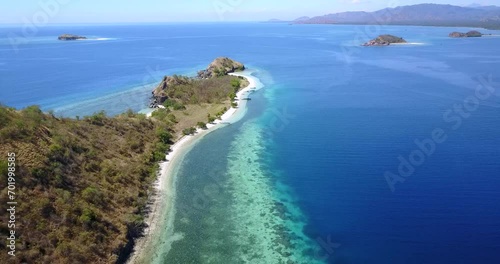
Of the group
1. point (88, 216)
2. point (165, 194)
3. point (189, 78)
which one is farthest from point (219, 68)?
point (88, 216)

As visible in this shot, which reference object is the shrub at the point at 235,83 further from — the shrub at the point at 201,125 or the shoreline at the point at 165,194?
the shrub at the point at 201,125

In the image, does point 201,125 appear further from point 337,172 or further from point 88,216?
point 88,216

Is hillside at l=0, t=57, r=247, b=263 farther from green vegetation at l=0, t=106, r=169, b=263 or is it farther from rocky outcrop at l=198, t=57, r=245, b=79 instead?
rocky outcrop at l=198, t=57, r=245, b=79

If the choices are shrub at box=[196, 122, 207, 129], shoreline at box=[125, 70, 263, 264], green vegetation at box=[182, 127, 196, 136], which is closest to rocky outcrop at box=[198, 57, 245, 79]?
shoreline at box=[125, 70, 263, 264]

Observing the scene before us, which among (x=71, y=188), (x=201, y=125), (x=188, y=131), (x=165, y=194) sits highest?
(x=71, y=188)

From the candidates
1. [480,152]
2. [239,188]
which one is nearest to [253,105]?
[239,188]

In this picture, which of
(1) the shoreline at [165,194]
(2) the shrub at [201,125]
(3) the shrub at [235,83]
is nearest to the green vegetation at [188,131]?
(1) the shoreline at [165,194]

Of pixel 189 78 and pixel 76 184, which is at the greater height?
pixel 189 78
